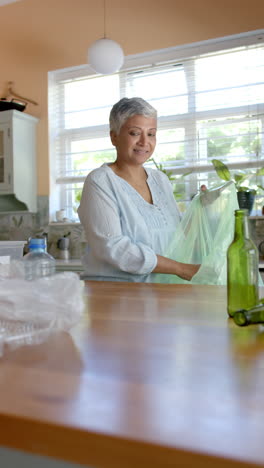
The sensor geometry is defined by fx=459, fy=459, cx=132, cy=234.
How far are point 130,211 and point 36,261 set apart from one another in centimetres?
69

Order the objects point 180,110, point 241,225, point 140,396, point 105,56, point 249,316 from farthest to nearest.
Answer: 1. point 180,110
2. point 105,56
3. point 241,225
4. point 249,316
5. point 140,396

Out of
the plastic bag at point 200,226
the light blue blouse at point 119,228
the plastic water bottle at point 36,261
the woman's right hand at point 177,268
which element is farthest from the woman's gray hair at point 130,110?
the plastic water bottle at point 36,261

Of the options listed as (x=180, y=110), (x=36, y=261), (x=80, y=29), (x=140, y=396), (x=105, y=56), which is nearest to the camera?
(x=140, y=396)

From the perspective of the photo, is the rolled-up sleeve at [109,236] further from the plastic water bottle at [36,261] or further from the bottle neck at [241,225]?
the bottle neck at [241,225]

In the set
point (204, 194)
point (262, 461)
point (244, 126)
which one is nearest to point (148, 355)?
point (262, 461)

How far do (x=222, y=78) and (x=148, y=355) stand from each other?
358cm

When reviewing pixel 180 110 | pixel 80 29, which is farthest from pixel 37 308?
pixel 80 29

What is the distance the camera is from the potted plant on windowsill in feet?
Answer: 10.9

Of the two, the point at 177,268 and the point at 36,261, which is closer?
the point at 36,261

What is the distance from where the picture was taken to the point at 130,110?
6.11 feet

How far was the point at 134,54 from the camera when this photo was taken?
156 inches

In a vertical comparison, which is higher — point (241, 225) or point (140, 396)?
point (241, 225)

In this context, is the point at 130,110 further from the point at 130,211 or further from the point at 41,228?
the point at 41,228

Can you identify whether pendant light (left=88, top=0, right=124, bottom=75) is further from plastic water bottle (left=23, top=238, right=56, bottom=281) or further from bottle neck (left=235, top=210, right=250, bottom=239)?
bottle neck (left=235, top=210, right=250, bottom=239)
